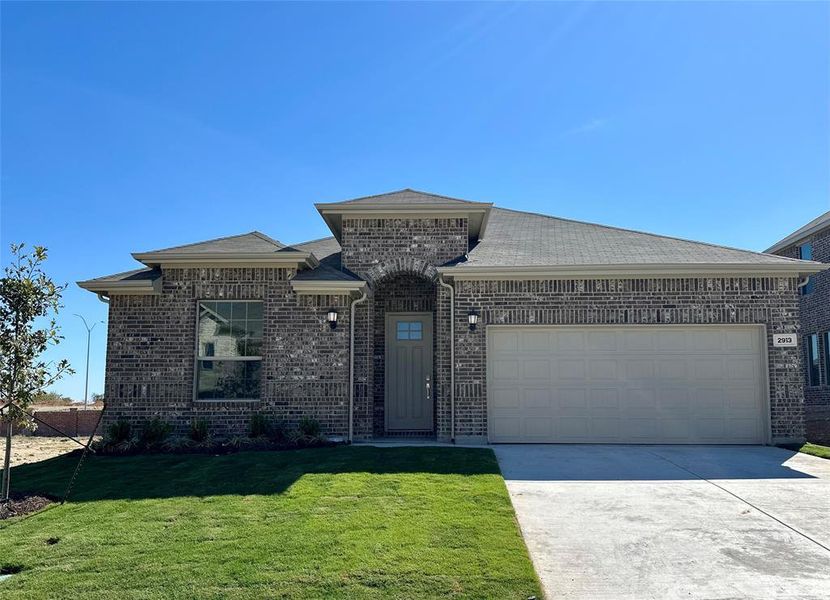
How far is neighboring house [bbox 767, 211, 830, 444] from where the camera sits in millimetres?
18016

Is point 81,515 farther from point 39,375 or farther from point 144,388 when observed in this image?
point 144,388

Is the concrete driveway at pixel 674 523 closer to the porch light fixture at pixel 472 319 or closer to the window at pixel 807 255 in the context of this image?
the porch light fixture at pixel 472 319

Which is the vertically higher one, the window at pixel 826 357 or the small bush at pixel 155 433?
the window at pixel 826 357

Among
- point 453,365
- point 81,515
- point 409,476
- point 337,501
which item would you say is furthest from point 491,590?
point 453,365

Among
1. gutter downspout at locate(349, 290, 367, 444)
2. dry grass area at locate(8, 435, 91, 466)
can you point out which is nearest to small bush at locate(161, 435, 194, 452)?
dry grass area at locate(8, 435, 91, 466)

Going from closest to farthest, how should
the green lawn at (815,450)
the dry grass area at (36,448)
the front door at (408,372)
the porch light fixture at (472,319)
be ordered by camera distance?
the green lawn at (815,450) → the porch light fixture at (472,319) → the dry grass area at (36,448) → the front door at (408,372)

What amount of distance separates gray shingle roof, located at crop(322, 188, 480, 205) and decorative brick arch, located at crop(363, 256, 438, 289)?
116 centimetres

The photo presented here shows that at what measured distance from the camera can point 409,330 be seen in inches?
541

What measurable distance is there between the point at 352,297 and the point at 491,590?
315 inches

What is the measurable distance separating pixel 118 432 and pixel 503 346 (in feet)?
23.3

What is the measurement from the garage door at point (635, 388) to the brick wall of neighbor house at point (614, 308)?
219mm

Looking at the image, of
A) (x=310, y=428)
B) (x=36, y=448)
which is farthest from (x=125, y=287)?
(x=36, y=448)

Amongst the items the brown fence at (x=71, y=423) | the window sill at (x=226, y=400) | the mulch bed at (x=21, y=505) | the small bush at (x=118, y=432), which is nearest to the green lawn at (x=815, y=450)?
the window sill at (x=226, y=400)

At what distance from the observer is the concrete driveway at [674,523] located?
16.7 feet
